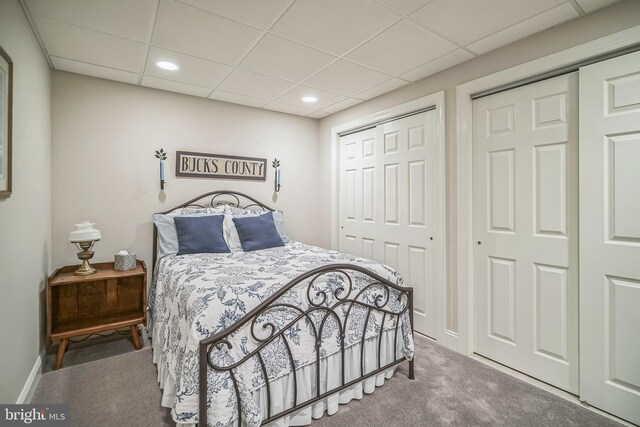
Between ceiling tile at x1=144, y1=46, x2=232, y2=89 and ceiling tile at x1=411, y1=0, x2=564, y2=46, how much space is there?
5.51ft

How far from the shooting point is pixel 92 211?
2.89 meters

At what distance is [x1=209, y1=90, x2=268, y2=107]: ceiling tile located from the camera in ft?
11.0

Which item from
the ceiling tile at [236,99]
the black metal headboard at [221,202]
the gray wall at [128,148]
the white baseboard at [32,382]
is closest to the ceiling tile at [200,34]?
the ceiling tile at [236,99]

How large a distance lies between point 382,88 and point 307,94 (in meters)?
0.80

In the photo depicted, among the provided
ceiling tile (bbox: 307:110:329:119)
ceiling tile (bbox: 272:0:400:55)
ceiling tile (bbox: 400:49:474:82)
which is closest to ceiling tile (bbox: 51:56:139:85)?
ceiling tile (bbox: 272:0:400:55)

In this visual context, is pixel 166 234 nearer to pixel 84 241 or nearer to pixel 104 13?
pixel 84 241

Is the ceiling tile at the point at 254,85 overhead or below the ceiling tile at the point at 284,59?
overhead

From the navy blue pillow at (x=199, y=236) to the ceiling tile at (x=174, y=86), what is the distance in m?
1.33

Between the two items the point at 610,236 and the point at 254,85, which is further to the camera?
the point at 254,85

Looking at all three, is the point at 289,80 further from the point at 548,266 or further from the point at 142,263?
the point at 548,266

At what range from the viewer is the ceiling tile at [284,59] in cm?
229

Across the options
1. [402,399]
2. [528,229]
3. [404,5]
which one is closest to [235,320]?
[402,399]

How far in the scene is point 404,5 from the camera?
1833mm

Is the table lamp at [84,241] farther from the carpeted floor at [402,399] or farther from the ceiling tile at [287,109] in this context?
the ceiling tile at [287,109]
